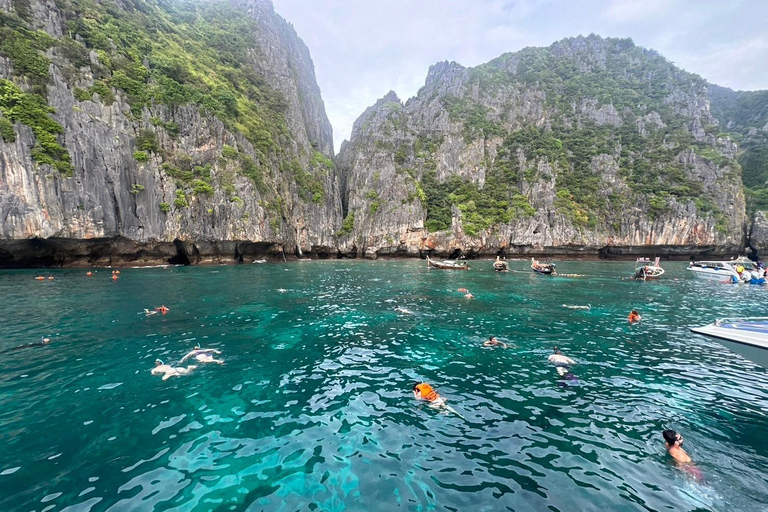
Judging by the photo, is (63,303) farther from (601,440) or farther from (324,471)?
(601,440)

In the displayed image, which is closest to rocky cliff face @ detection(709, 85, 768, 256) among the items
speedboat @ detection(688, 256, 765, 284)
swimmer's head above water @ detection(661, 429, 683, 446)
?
speedboat @ detection(688, 256, 765, 284)

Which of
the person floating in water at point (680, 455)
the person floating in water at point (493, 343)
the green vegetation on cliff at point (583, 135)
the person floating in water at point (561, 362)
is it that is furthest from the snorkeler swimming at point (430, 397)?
the green vegetation on cliff at point (583, 135)

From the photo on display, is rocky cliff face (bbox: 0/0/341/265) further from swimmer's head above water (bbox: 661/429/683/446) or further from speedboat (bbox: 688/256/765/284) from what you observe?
speedboat (bbox: 688/256/765/284)

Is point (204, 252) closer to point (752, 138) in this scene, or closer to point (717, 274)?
point (717, 274)

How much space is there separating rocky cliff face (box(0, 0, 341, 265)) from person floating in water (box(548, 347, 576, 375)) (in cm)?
4673

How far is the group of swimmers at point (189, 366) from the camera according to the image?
9.03 metres

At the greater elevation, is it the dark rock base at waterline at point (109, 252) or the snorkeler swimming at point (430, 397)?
the dark rock base at waterline at point (109, 252)

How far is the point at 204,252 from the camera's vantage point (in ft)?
156

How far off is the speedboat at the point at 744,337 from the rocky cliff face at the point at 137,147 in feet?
166

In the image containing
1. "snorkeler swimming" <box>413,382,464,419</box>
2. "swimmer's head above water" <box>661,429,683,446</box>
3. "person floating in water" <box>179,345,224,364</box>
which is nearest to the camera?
"swimmer's head above water" <box>661,429,683,446</box>

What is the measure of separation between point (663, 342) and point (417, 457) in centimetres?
1322

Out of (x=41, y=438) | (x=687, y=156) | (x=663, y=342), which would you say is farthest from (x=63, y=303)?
(x=687, y=156)

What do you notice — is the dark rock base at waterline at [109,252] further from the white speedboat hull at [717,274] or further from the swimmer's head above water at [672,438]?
the white speedboat hull at [717,274]

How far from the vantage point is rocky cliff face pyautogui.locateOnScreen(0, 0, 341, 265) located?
3250 cm
